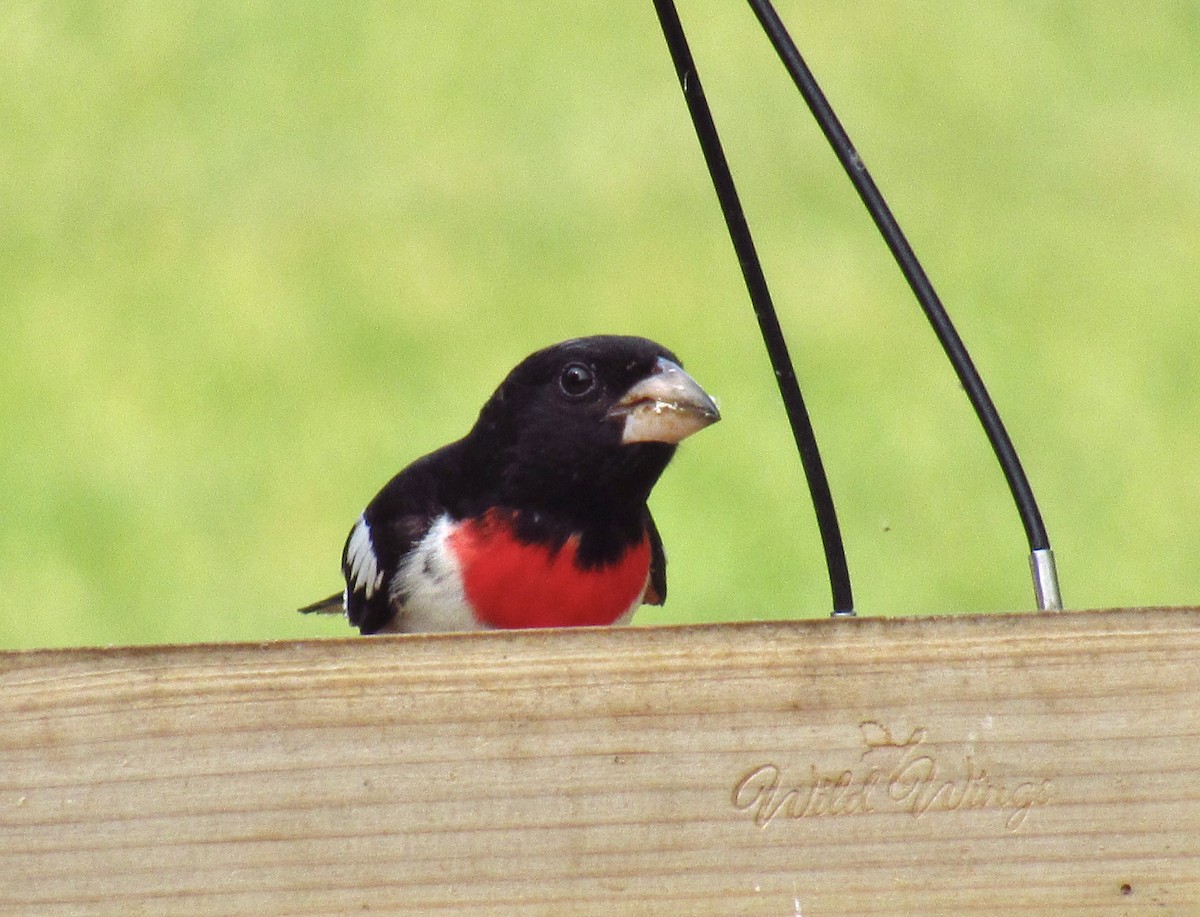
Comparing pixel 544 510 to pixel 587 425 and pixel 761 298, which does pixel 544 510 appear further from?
pixel 761 298

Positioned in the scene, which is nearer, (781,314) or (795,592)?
(795,592)

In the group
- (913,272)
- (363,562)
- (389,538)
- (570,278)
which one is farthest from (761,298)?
(570,278)

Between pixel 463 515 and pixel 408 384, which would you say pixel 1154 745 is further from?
pixel 408 384

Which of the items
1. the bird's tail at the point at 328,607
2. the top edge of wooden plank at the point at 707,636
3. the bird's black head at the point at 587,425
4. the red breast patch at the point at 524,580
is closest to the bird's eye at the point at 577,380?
the bird's black head at the point at 587,425

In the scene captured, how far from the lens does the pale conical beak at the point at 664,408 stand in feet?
8.35

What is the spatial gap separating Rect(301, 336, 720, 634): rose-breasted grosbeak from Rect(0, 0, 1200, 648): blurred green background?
2.86 meters

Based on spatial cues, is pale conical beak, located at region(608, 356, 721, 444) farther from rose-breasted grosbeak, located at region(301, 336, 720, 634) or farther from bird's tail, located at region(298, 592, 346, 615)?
bird's tail, located at region(298, 592, 346, 615)

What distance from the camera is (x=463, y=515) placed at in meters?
2.78

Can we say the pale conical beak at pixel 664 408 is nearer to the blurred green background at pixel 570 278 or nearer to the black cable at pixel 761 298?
the black cable at pixel 761 298

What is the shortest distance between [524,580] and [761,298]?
1.91ft

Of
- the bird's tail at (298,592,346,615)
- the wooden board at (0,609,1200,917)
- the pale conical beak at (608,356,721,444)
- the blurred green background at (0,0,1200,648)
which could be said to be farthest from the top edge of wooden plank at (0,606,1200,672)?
the blurred green background at (0,0,1200,648)

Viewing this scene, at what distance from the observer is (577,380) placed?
2.70 meters

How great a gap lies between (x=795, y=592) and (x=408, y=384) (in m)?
1.38

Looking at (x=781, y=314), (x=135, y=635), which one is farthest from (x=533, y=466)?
(x=781, y=314)
